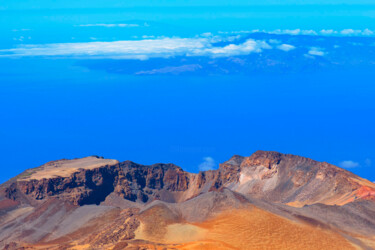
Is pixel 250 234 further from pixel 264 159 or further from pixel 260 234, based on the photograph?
pixel 264 159

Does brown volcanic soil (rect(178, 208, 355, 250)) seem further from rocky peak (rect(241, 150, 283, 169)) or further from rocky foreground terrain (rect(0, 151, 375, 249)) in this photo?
rocky peak (rect(241, 150, 283, 169))

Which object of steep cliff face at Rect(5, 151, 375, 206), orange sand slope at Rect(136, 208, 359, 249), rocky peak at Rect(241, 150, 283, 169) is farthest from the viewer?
rocky peak at Rect(241, 150, 283, 169)

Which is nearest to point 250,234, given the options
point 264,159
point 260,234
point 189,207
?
point 260,234

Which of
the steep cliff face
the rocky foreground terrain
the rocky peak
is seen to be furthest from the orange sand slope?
the rocky peak

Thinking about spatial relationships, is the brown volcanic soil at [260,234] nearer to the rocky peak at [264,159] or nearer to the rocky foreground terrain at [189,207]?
the rocky foreground terrain at [189,207]

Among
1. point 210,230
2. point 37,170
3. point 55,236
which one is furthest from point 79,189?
point 210,230

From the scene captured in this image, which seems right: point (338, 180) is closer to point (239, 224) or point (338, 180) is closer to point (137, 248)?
point (239, 224)
